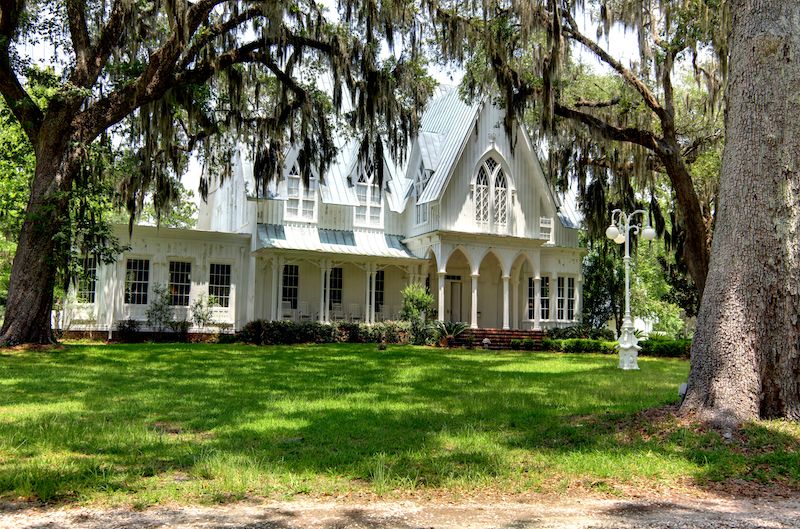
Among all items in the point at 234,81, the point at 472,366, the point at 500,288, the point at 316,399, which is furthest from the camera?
the point at 500,288

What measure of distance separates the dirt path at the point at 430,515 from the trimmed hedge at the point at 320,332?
62.5 ft

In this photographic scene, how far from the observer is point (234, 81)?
62.6 feet

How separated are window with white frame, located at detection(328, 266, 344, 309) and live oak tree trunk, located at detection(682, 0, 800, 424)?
21486 millimetres

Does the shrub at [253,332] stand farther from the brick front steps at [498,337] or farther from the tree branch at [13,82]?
the tree branch at [13,82]

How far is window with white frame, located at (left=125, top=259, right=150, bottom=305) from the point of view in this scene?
24.6 m

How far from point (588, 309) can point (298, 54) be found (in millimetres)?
18651

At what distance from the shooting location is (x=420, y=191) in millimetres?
28344

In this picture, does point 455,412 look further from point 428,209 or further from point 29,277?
point 428,209

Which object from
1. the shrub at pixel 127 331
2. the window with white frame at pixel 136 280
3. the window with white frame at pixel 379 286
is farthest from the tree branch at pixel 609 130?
the shrub at pixel 127 331

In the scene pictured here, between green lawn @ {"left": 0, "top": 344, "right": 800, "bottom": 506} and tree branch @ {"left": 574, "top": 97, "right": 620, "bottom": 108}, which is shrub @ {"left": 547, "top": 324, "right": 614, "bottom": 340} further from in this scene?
green lawn @ {"left": 0, "top": 344, "right": 800, "bottom": 506}

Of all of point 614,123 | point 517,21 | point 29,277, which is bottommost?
point 29,277

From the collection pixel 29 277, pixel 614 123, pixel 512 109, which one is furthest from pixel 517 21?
pixel 29 277

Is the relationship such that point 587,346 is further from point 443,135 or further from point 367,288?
point 443,135

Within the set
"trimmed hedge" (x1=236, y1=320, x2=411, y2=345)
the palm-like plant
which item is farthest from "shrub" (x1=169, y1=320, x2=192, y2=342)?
the palm-like plant
